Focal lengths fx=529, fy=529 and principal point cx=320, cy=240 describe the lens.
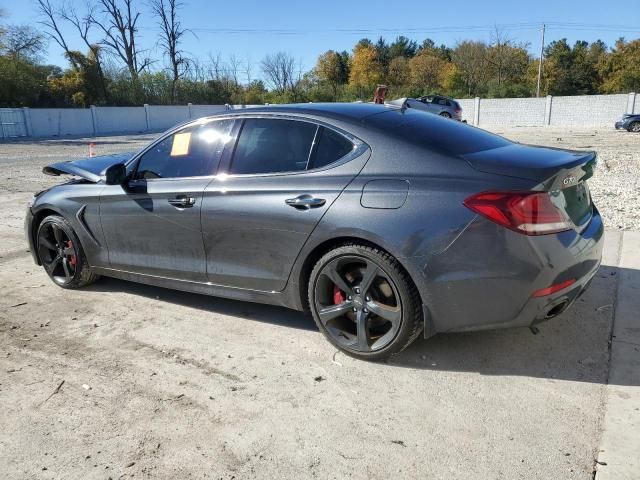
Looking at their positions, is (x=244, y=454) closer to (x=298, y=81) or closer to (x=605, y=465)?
(x=605, y=465)

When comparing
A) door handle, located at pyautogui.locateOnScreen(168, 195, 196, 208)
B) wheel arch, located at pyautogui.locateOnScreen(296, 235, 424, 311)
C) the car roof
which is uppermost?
the car roof

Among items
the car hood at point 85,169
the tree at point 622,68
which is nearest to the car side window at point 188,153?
the car hood at point 85,169

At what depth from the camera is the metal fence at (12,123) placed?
3294cm

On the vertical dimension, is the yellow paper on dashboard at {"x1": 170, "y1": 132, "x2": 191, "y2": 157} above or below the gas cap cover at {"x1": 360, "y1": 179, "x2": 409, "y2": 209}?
above

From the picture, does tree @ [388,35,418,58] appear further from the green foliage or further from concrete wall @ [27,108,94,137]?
concrete wall @ [27,108,94,137]

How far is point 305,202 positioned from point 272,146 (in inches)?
24.1

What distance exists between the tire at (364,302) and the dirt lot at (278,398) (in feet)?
0.50

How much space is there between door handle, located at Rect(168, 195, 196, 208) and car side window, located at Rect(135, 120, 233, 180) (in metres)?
0.20

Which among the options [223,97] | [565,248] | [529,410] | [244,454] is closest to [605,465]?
[529,410]

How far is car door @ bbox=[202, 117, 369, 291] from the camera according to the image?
339cm

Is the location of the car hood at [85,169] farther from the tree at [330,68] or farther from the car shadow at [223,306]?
the tree at [330,68]

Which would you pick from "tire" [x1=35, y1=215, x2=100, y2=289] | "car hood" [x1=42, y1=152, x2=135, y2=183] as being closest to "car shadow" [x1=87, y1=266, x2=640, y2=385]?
"tire" [x1=35, y1=215, x2=100, y2=289]

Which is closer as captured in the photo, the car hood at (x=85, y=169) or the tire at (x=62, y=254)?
the car hood at (x=85, y=169)

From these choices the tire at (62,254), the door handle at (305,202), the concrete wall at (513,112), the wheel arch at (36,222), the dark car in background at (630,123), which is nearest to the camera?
the door handle at (305,202)
